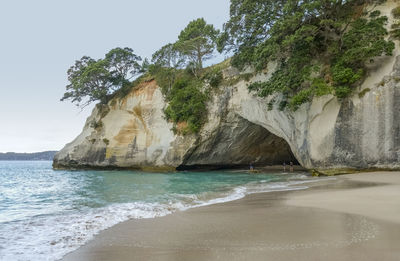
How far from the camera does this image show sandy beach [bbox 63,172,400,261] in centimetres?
310

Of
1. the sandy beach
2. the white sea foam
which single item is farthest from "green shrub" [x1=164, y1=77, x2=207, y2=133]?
the sandy beach

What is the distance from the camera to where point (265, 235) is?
3.86 meters

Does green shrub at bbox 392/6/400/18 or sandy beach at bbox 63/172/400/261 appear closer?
sandy beach at bbox 63/172/400/261

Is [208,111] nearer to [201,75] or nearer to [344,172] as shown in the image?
[201,75]

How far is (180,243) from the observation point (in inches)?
147

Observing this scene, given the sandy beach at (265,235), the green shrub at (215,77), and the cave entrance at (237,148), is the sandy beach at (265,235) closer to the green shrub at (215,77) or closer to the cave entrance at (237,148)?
the cave entrance at (237,148)

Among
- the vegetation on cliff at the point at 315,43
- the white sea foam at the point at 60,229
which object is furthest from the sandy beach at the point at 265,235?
the vegetation on cliff at the point at 315,43

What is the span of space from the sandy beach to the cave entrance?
16.5 m

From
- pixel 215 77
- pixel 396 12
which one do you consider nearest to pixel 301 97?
pixel 396 12

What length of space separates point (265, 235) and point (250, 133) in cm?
1949

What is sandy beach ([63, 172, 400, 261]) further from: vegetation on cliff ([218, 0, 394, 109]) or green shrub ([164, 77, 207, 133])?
green shrub ([164, 77, 207, 133])

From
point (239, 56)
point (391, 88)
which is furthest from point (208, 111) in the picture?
point (391, 88)

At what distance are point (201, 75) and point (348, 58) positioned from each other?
13.8 metres

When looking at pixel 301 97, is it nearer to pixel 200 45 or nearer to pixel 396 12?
pixel 396 12
